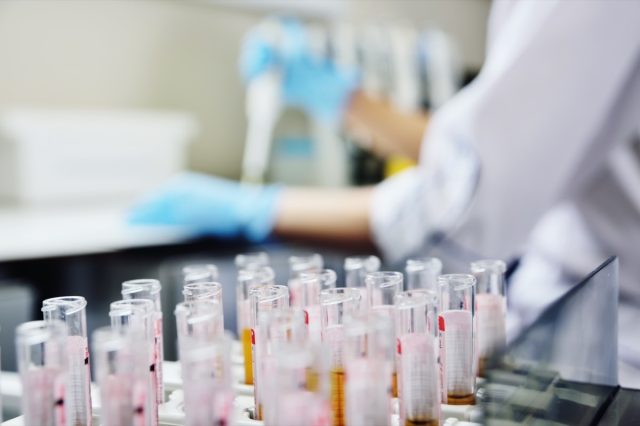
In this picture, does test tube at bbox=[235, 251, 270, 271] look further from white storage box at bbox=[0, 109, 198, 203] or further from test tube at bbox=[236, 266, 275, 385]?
white storage box at bbox=[0, 109, 198, 203]

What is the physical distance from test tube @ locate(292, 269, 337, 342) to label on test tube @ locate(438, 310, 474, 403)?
0.15 metres

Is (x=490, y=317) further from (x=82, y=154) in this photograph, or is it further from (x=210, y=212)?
(x=82, y=154)

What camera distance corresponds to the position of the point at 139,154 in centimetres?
253

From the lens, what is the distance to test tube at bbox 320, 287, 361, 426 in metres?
0.67

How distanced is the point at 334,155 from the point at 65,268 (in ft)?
4.83

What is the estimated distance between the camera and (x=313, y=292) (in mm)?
851

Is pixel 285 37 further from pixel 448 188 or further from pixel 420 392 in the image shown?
pixel 420 392

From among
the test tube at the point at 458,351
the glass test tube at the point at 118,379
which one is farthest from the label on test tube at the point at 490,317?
the glass test tube at the point at 118,379

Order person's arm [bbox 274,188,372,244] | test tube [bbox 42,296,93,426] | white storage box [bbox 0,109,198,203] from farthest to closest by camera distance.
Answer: white storage box [bbox 0,109,198,203], person's arm [bbox 274,188,372,244], test tube [bbox 42,296,93,426]

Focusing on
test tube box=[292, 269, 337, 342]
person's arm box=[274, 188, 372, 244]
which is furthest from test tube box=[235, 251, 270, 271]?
person's arm box=[274, 188, 372, 244]

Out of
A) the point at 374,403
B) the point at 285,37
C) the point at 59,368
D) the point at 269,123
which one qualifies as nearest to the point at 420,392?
the point at 374,403

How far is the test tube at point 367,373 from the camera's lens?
0.59 m

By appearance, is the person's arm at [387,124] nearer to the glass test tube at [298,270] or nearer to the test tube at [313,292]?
the glass test tube at [298,270]

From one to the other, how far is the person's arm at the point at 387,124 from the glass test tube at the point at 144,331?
151cm
